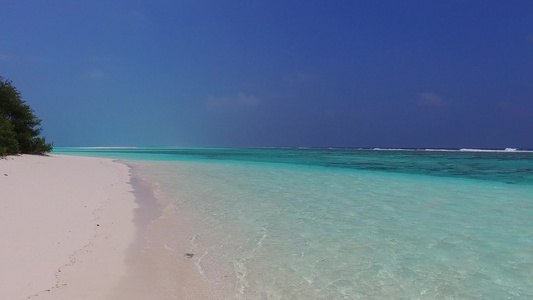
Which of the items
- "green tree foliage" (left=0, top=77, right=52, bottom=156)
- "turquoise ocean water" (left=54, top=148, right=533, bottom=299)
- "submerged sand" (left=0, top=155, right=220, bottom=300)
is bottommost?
"turquoise ocean water" (left=54, top=148, right=533, bottom=299)

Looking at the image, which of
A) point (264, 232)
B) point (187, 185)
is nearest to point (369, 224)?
point (264, 232)

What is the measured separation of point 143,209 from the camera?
8586 millimetres

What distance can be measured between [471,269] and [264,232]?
342 centimetres

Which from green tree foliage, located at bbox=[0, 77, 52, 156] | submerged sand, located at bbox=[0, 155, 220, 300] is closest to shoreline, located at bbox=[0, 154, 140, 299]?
submerged sand, located at bbox=[0, 155, 220, 300]

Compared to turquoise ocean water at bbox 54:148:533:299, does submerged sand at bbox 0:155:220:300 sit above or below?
above

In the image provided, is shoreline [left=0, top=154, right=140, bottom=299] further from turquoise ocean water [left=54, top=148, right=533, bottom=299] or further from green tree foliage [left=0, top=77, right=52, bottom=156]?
green tree foliage [left=0, top=77, right=52, bottom=156]

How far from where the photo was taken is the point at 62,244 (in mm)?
4898

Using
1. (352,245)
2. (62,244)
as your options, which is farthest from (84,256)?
(352,245)

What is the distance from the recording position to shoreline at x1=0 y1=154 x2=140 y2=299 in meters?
3.52

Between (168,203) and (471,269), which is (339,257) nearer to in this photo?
(471,269)

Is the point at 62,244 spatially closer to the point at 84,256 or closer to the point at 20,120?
the point at 84,256

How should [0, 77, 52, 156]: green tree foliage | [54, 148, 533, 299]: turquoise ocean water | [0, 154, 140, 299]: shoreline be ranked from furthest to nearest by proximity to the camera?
[0, 77, 52, 156]: green tree foliage
[54, 148, 533, 299]: turquoise ocean water
[0, 154, 140, 299]: shoreline

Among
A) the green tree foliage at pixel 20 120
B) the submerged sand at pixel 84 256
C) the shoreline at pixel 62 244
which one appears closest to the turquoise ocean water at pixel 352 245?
the submerged sand at pixel 84 256

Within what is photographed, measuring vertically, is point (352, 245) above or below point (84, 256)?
below
